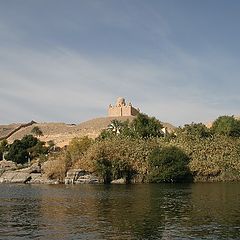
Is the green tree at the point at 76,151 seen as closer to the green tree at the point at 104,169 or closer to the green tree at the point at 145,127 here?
the green tree at the point at 104,169

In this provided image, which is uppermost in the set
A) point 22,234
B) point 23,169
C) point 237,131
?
point 237,131

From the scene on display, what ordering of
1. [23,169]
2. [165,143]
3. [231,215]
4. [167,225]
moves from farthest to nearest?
1. [23,169]
2. [165,143]
3. [231,215]
4. [167,225]

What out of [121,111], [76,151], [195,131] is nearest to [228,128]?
[195,131]

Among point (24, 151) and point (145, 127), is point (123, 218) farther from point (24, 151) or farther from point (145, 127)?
point (24, 151)

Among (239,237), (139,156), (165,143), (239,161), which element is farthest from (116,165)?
(239,237)

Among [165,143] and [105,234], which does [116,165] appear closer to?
[165,143]

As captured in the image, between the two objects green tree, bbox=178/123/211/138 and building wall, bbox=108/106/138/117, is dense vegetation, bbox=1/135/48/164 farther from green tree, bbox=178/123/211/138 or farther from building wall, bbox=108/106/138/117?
building wall, bbox=108/106/138/117

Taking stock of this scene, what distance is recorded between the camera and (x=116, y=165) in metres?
71.5

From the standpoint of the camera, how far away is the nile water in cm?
2473

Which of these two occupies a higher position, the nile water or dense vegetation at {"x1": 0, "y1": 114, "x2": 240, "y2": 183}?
dense vegetation at {"x1": 0, "y1": 114, "x2": 240, "y2": 183}

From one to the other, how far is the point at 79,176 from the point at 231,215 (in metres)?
43.8

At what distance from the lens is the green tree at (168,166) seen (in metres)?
69.1

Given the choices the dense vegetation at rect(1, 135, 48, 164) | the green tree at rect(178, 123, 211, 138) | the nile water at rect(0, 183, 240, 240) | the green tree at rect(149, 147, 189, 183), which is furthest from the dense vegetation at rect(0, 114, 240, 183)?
the nile water at rect(0, 183, 240, 240)

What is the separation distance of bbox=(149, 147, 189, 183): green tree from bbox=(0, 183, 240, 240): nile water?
81.9 feet
